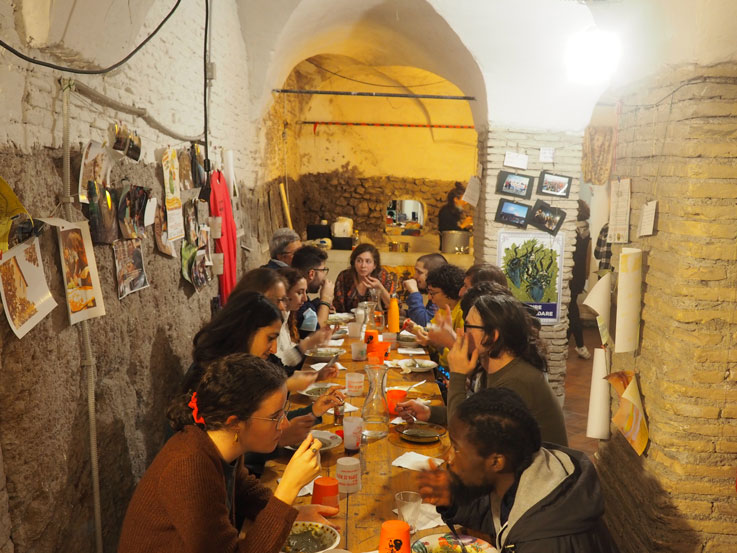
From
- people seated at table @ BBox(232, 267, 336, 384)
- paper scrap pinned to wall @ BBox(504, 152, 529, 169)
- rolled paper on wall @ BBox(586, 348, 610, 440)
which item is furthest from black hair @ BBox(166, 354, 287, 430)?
paper scrap pinned to wall @ BBox(504, 152, 529, 169)

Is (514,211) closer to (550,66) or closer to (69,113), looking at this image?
(550,66)

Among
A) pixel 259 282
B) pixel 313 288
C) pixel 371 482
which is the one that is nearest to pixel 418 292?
pixel 313 288

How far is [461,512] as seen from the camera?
6.91 feet

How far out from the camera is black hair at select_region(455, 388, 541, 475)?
194cm

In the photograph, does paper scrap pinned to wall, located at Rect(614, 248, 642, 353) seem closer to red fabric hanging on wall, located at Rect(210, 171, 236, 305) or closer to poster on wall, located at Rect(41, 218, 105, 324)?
Result: poster on wall, located at Rect(41, 218, 105, 324)

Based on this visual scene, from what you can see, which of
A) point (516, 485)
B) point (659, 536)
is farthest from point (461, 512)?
point (659, 536)

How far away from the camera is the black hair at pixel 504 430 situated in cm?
194

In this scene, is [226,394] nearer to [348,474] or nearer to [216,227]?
[348,474]

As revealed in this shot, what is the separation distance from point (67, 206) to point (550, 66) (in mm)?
5089

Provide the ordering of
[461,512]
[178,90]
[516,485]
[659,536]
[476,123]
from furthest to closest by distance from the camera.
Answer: [476,123] < [178,90] < [659,536] < [461,512] < [516,485]

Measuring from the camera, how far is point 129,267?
11.0ft

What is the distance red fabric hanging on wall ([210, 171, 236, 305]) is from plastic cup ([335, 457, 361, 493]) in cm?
326

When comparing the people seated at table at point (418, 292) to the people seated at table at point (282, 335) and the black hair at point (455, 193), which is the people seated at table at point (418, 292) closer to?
the people seated at table at point (282, 335)

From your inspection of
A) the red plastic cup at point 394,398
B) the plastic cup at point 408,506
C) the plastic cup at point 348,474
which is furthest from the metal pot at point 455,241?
the plastic cup at point 408,506
